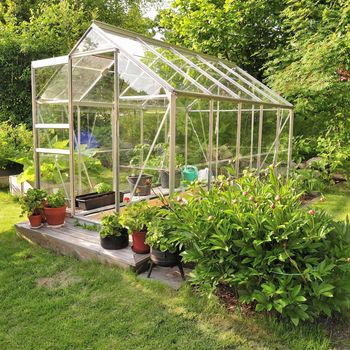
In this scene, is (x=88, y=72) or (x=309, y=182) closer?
(x=88, y=72)

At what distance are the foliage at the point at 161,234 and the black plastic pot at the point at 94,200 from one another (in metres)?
2.03

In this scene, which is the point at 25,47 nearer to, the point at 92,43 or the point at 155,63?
the point at 92,43

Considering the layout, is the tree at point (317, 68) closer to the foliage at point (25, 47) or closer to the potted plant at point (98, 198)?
the potted plant at point (98, 198)

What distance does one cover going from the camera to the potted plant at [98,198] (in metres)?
5.11

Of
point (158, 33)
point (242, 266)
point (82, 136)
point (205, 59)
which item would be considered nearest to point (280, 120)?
point (205, 59)

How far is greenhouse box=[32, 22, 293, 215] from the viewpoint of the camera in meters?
4.53

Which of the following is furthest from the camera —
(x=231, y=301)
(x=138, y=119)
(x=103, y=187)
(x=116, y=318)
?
(x=138, y=119)

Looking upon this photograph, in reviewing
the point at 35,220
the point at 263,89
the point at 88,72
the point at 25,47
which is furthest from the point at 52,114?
the point at 25,47

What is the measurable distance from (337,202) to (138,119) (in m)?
3.91

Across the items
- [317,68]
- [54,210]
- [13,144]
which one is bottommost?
[54,210]

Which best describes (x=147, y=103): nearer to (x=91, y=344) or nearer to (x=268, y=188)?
(x=268, y=188)

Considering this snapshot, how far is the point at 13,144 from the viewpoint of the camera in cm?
768

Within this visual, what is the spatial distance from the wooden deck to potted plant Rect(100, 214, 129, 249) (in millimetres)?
62

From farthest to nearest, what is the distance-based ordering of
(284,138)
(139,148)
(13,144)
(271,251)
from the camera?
(13,144) < (284,138) < (139,148) < (271,251)
